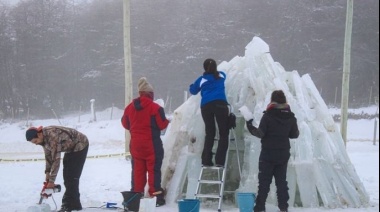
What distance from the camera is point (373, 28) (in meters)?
14.1

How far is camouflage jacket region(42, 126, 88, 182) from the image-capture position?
214 inches

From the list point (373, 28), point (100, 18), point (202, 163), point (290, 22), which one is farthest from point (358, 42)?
point (202, 163)

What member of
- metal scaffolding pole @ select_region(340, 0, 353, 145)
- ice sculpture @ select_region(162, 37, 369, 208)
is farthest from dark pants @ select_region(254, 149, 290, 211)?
metal scaffolding pole @ select_region(340, 0, 353, 145)

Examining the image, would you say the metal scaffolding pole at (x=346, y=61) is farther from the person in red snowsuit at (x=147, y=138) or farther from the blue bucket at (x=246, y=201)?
the person in red snowsuit at (x=147, y=138)

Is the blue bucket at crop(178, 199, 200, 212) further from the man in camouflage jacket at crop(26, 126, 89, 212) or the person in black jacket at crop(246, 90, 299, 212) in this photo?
the man in camouflage jacket at crop(26, 126, 89, 212)

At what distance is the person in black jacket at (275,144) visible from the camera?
5.49 metres

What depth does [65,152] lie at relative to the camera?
584 cm

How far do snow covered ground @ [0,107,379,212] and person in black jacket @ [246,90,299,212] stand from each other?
56cm

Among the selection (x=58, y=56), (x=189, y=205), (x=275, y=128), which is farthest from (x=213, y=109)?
(x=58, y=56)

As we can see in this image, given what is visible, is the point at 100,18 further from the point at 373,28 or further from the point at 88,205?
the point at 88,205

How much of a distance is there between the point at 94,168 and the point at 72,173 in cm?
479

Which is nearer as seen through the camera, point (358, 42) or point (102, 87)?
point (358, 42)

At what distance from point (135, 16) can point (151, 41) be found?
161cm

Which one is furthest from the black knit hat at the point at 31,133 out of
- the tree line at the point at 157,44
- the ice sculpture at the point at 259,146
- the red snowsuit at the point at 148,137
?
the tree line at the point at 157,44
